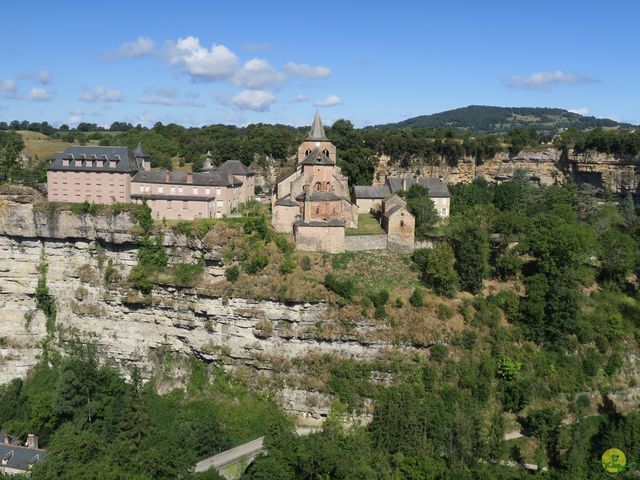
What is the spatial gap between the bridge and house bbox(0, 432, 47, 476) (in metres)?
9.28

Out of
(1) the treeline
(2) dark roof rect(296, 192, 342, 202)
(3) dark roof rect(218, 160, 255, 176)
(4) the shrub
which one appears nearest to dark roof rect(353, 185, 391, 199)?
(2) dark roof rect(296, 192, 342, 202)

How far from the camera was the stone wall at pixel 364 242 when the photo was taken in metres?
45.8

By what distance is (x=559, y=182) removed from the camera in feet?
213

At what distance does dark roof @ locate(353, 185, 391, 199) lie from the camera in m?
56.6

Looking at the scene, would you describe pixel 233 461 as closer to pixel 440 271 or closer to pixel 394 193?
pixel 440 271

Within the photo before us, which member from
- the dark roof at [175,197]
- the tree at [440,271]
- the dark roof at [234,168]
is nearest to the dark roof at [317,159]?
the dark roof at [234,168]

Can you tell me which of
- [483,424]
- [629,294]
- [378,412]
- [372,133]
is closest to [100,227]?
[378,412]

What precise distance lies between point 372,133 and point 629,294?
34.8 meters

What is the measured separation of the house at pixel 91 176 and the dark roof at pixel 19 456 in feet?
64.6

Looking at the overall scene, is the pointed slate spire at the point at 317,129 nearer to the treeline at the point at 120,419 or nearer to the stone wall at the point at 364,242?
the stone wall at the point at 364,242

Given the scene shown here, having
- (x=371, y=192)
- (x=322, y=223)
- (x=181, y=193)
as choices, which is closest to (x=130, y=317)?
(x=181, y=193)

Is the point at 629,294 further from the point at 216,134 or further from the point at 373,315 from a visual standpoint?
the point at 216,134

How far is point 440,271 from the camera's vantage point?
4300 centimetres

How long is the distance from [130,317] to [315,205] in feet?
56.1
